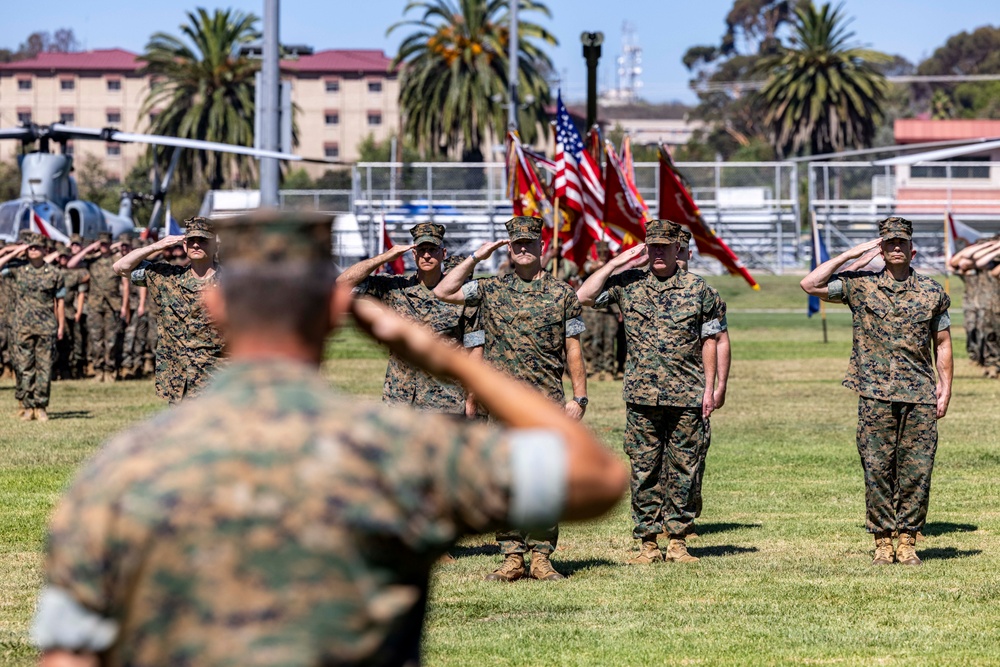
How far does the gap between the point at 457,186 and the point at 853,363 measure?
39898 mm

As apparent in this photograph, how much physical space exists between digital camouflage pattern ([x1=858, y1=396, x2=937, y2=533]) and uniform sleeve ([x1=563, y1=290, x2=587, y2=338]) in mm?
1979

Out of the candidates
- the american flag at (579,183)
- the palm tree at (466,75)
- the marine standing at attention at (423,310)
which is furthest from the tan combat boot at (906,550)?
the palm tree at (466,75)

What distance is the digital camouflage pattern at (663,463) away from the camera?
11.2 metres

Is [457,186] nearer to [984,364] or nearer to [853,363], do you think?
[984,364]

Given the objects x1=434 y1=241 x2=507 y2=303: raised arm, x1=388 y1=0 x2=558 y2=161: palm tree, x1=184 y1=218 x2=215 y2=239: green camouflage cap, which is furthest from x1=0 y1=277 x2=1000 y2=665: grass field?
x1=388 y1=0 x2=558 y2=161: palm tree

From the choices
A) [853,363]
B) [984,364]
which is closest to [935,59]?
[984,364]

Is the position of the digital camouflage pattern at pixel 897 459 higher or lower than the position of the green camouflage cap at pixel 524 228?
lower

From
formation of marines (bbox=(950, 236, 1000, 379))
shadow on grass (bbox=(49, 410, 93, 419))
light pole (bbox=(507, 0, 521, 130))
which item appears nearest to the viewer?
shadow on grass (bbox=(49, 410, 93, 419))

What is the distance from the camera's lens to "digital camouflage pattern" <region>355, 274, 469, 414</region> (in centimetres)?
1079

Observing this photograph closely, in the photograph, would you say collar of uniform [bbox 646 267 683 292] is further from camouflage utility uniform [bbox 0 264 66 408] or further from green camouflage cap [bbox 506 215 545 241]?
camouflage utility uniform [bbox 0 264 66 408]

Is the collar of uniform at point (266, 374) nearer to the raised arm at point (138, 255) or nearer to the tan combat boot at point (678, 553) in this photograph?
the raised arm at point (138, 255)

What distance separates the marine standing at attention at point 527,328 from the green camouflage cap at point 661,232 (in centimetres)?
70

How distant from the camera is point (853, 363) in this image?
1133 centimetres

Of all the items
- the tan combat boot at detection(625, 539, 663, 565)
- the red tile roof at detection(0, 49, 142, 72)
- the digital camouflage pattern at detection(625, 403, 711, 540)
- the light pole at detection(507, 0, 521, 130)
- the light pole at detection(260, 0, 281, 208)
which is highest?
the red tile roof at detection(0, 49, 142, 72)
